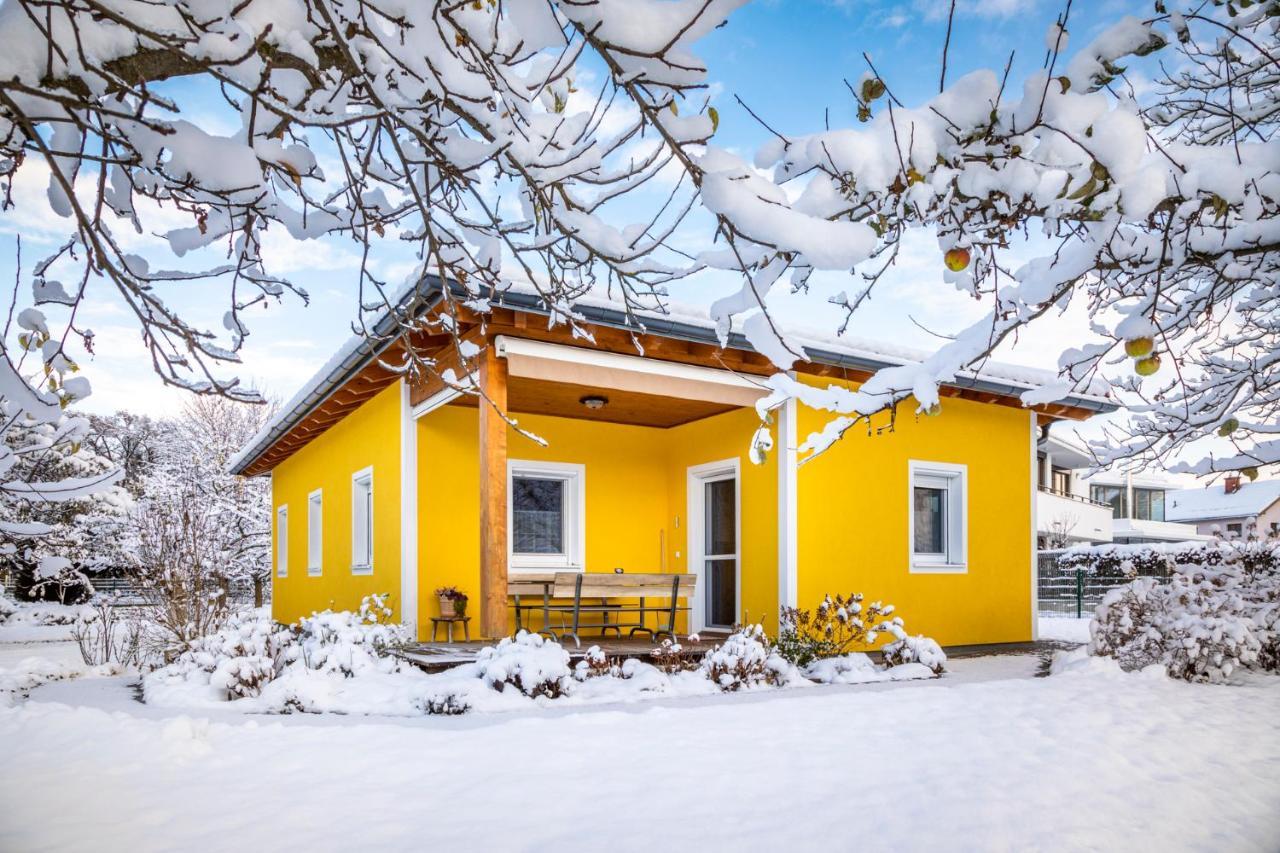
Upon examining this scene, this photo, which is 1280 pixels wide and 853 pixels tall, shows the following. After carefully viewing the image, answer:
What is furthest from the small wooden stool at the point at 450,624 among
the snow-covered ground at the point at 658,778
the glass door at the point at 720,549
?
the snow-covered ground at the point at 658,778

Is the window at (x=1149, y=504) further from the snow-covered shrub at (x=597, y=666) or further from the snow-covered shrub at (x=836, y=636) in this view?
the snow-covered shrub at (x=597, y=666)

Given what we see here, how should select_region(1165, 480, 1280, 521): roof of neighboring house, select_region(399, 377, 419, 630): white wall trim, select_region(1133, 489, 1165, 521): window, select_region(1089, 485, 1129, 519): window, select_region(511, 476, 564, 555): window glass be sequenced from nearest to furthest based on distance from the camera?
select_region(399, 377, 419, 630): white wall trim → select_region(511, 476, 564, 555): window glass → select_region(1089, 485, 1129, 519): window → select_region(1165, 480, 1280, 521): roof of neighboring house → select_region(1133, 489, 1165, 521): window

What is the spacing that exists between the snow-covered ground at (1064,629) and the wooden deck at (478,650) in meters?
5.66

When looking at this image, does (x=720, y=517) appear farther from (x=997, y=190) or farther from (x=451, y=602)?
(x=997, y=190)

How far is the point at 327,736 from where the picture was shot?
450cm

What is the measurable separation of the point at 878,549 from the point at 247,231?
24.3 ft

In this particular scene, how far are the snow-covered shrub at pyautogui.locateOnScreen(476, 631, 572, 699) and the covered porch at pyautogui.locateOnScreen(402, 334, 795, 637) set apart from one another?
27.4 inches

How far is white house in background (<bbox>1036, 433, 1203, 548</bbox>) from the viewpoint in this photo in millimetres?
25453

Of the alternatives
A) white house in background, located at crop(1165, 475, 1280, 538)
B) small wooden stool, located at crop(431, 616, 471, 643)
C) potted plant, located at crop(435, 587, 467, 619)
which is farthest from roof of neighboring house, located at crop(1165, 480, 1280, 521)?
potted plant, located at crop(435, 587, 467, 619)

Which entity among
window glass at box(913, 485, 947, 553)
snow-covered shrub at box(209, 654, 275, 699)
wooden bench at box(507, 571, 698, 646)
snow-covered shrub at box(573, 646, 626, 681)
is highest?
window glass at box(913, 485, 947, 553)

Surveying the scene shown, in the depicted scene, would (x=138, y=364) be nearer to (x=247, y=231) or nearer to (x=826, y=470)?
(x=247, y=231)

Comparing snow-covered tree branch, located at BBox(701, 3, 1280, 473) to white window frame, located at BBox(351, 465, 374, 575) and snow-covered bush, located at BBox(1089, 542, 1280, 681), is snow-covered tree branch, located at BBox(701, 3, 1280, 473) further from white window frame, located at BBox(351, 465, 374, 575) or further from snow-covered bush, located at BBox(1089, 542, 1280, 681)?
white window frame, located at BBox(351, 465, 374, 575)

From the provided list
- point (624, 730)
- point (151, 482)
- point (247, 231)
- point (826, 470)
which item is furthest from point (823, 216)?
point (151, 482)

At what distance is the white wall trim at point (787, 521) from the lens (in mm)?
7992
